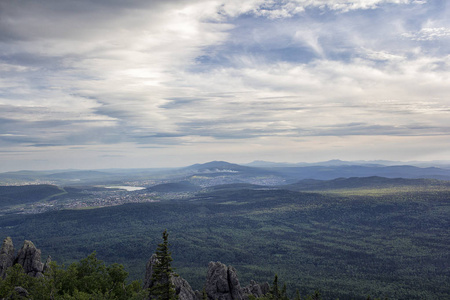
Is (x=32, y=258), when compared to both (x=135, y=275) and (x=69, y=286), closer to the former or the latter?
(x=69, y=286)

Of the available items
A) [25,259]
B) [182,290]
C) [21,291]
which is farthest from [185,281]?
[25,259]

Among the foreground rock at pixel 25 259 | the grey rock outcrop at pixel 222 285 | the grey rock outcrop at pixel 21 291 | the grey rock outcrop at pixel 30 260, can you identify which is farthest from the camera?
the grey rock outcrop at pixel 30 260

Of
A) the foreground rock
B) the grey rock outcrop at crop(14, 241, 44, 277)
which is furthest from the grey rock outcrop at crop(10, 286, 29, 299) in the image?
the grey rock outcrop at crop(14, 241, 44, 277)

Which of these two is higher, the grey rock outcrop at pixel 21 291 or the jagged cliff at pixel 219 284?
the grey rock outcrop at pixel 21 291

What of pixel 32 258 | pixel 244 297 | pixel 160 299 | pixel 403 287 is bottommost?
pixel 403 287

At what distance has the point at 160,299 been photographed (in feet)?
167

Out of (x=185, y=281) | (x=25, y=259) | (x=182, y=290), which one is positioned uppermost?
(x=25, y=259)

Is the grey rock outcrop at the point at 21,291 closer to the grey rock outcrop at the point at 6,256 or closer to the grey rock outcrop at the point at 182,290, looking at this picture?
the grey rock outcrop at the point at 182,290

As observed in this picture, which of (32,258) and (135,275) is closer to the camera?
(32,258)

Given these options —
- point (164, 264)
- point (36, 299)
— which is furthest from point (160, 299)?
point (36, 299)

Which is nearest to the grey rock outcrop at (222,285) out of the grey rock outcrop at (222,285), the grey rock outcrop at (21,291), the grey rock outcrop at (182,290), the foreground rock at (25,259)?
the grey rock outcrop at (222,285)

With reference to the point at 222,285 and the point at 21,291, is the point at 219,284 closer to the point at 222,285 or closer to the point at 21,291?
the point at 222,285

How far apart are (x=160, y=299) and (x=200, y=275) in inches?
6143

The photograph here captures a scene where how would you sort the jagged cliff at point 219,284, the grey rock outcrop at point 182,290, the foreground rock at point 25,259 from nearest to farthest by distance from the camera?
1. the grey rock outcrop at point 182,290
2. the jagged cliff at point 219,284
3. the foreground rock at point 25,259
